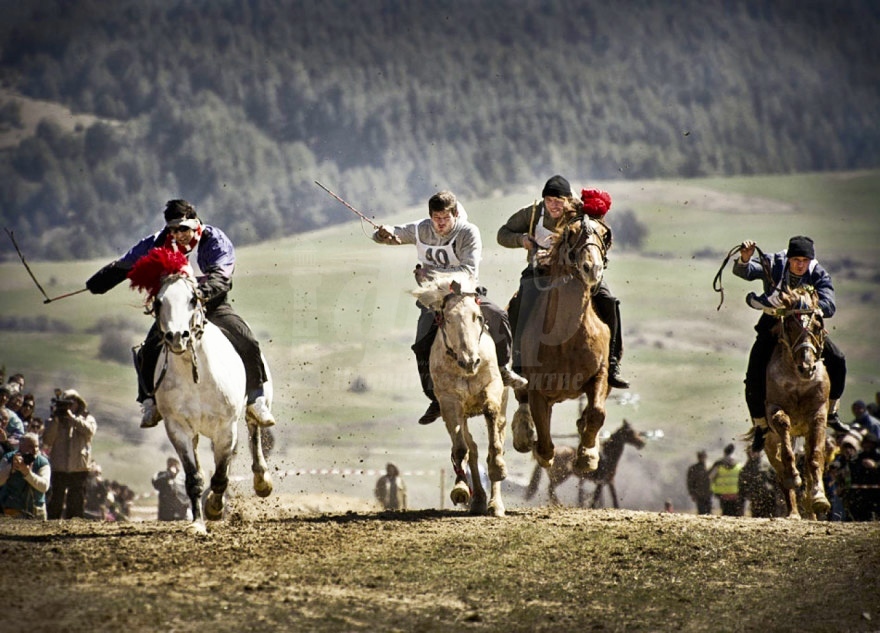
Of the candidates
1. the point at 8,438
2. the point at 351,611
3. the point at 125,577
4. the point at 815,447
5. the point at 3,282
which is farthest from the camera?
the point at 3,282

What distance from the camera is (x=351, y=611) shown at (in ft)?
27.5

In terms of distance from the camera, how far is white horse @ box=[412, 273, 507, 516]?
12.2 metres

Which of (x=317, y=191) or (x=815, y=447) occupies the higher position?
(x=317, y=191)

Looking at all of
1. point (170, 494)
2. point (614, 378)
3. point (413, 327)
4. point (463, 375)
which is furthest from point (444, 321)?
point (413, 327)

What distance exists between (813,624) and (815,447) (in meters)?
5.04

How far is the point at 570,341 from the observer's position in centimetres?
1261

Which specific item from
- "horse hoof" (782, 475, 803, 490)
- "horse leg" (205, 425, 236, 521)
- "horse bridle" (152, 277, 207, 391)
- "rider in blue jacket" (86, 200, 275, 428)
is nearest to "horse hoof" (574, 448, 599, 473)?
"horse hoof" (782, 475, 803, 490)

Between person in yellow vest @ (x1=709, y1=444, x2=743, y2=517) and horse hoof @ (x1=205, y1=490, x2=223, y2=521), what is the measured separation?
967cm

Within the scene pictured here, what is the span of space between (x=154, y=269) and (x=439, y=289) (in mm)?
2970

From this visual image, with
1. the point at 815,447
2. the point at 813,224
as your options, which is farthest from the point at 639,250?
the point at 815,447

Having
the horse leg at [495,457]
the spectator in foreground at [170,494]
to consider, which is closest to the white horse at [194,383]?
the horse leg at [495,457]

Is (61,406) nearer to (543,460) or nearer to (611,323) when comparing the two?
(543,460)

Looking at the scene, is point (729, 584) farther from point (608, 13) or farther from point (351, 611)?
point (608, 13)

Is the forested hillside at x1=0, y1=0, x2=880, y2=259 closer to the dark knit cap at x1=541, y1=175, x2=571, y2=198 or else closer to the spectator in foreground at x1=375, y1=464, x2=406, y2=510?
the spectator in foreground at x1=375, y1=464, x2=406, y2=510
